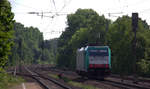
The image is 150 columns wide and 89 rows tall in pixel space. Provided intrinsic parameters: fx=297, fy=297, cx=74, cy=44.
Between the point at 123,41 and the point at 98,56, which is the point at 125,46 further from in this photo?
the point at 98,56

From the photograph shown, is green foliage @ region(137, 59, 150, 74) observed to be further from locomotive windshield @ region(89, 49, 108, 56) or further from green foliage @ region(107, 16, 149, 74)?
locomotive windshield @ region(89, 49, 108, 56)

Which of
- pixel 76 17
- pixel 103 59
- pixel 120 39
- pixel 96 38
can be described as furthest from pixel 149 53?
pixel 76 17

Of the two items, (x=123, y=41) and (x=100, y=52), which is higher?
(x=123, y=41)

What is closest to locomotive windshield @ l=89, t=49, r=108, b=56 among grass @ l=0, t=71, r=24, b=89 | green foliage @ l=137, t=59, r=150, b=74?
grass @ l=0, t=71, r=24, b=89

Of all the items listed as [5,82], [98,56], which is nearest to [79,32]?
[98,56]

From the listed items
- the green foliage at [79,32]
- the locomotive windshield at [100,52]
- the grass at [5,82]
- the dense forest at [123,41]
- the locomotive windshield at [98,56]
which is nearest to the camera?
the grass at [5,82]

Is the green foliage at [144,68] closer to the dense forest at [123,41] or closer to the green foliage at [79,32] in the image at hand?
the dense forest at [123,41]

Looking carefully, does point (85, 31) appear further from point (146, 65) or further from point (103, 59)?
point (103, 59)

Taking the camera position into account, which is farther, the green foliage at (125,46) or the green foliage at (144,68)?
the green foliage at (125,46)

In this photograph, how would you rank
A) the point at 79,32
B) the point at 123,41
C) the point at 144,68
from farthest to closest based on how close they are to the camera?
the point at 79,32 → the point at 123,41 → the point at 144,68

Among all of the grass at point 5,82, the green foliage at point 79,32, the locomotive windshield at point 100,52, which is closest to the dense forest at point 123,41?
the green foliage at point 79,32

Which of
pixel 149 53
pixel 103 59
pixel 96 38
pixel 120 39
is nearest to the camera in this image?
pixel 103 59

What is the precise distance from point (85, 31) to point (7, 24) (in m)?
54.6

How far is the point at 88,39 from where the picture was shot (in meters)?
68.0
